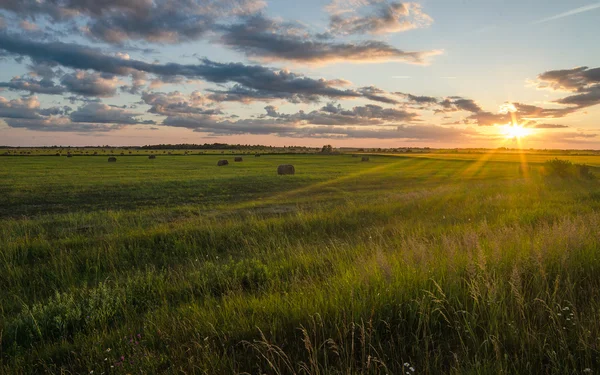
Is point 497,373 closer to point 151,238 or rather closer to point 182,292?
point 182,292

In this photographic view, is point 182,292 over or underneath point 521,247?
underneath

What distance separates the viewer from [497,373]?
273 cm

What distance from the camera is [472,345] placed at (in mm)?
3334

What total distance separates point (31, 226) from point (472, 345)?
15622 millimetres

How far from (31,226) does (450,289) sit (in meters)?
15.2

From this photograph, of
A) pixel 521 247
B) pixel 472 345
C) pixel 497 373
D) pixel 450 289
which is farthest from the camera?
pixel 521 247

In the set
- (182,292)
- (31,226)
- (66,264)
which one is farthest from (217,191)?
(182,292)

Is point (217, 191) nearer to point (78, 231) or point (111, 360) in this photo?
point (78, 231)

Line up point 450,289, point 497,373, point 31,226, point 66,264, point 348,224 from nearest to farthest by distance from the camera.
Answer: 1. point 497,373
2. point 450,289
3. point 66,264
4. point 348,224
5. point 31,226

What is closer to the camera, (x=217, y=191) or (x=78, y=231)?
(x=78, y=231)

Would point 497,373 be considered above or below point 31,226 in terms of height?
above

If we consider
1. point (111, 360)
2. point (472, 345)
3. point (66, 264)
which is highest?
point (472, 345)

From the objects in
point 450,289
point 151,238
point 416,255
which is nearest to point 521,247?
point 416,255

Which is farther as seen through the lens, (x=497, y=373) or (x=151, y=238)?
(x=151, y=238)
